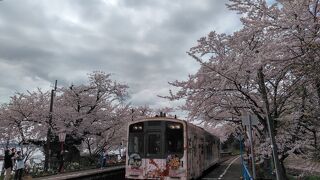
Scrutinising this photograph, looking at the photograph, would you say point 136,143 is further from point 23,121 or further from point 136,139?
point 23,121

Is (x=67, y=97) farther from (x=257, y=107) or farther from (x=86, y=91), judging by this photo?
(x=257, y=107)

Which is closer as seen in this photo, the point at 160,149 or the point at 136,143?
the point at 160,149

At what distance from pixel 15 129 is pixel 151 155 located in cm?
1702

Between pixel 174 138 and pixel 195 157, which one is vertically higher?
pixel 174 138

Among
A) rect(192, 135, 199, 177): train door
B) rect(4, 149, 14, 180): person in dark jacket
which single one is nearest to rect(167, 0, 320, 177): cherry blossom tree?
rect(192, 135, 199, 177): train door

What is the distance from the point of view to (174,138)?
14.0m

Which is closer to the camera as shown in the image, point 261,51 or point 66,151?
point 261,51

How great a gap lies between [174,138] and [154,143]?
84 cm

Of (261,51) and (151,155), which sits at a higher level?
(261,51)

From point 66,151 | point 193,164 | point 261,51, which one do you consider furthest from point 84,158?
point 261,51

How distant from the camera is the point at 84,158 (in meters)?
31.5

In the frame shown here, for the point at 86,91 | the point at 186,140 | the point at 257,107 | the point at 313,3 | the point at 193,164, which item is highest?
the point at 86,91

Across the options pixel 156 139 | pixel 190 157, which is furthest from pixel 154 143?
pixel 190 157

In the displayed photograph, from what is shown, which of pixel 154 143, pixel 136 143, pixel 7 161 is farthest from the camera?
pixel 7 161
